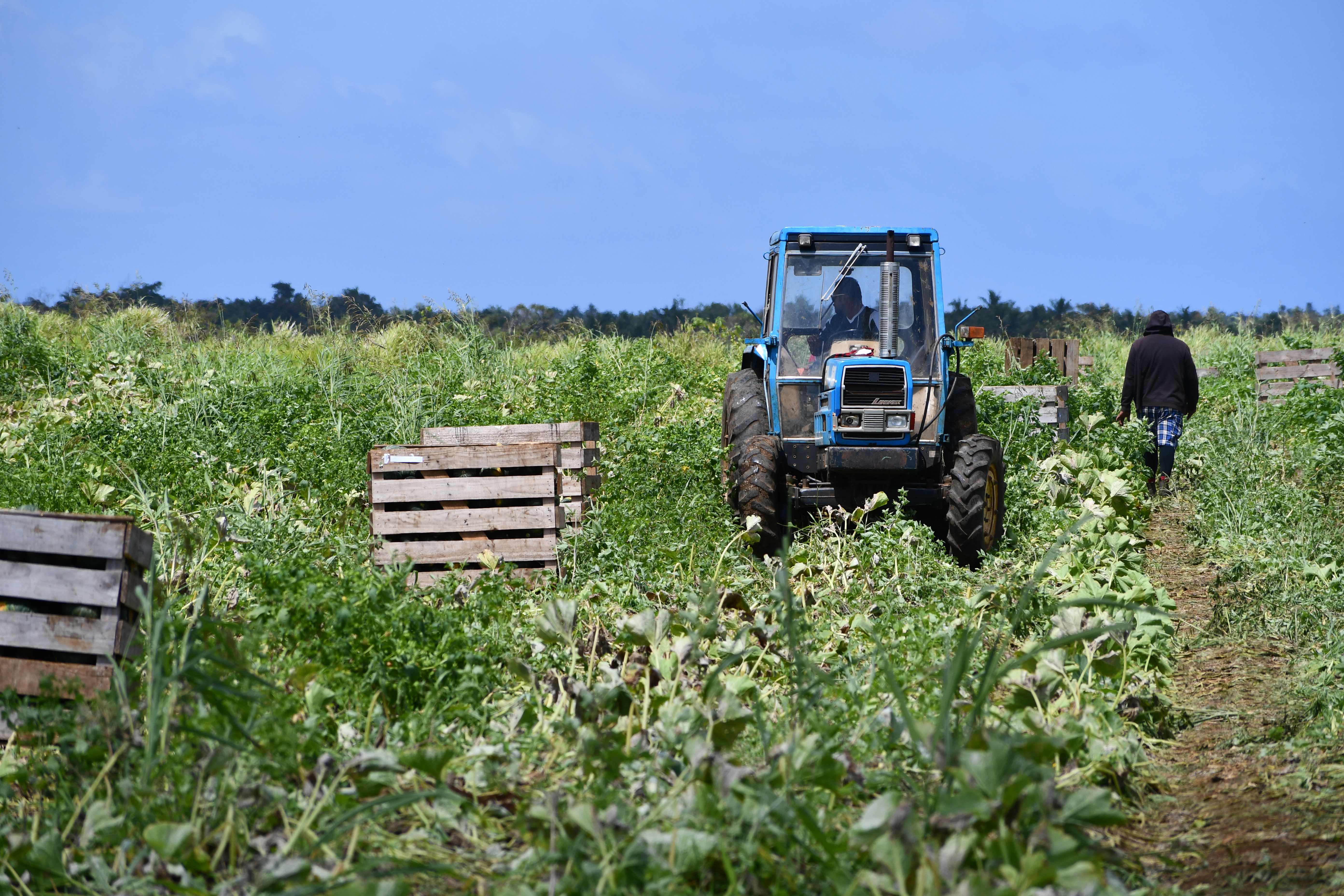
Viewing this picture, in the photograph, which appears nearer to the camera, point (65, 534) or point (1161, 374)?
point (65, 534)

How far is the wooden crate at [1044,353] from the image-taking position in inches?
516

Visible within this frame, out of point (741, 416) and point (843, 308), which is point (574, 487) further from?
point (843, 308)

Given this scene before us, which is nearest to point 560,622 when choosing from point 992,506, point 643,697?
point 643,697

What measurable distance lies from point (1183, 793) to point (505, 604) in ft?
9.14

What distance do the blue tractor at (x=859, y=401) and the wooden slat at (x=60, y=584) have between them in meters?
3.77

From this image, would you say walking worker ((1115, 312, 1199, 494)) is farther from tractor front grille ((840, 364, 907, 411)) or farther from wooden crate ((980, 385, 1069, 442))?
tractor front grille ((840, 364, 907, 411))

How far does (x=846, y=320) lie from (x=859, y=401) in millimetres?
762

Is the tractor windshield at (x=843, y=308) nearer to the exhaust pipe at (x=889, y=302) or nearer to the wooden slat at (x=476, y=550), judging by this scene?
the exhaust pipe at (x=889, y=302)

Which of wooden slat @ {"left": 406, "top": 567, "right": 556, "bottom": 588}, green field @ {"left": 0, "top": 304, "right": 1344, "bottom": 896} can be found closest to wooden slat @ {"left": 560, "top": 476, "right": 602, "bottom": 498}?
green field @ {"left": 0, "top": 304, "right": 1344, "bottom": 896}

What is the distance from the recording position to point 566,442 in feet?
22.2

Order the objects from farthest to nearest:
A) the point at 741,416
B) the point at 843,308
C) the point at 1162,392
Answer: the point at 1162,392
the point at 843,308
the point at 741,416

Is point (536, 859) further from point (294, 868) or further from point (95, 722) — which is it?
point (95, 722)

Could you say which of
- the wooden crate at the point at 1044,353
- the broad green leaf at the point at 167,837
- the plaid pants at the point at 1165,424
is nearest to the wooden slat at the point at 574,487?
the broad green leaf at the point at 167,837

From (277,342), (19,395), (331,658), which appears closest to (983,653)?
(331,658)
